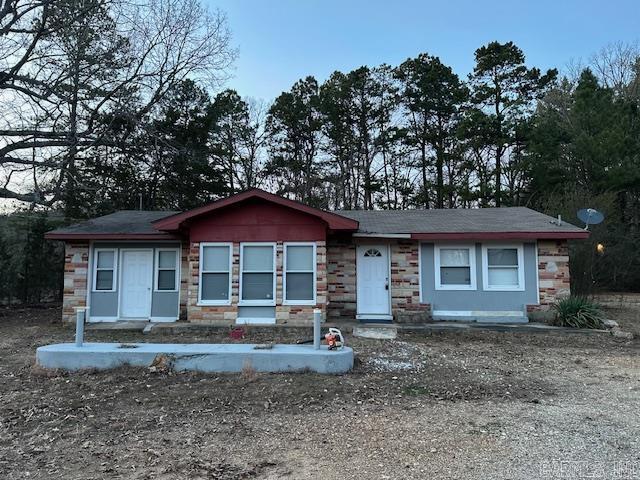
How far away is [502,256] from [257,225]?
623 centimetres

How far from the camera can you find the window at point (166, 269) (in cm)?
1221

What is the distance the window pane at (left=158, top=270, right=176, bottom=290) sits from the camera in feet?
40.1

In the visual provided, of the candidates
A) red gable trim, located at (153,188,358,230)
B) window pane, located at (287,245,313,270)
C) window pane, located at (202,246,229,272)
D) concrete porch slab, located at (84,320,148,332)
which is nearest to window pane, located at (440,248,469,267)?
red gable trim, located at (153,188,358,230)

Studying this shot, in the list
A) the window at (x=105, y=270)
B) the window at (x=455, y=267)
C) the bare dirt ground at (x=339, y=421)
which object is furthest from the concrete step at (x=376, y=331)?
the window at (x=105, y=270)

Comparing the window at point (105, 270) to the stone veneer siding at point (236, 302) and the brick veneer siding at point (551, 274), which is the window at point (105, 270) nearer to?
the stone veneer siding at point (236, 302)

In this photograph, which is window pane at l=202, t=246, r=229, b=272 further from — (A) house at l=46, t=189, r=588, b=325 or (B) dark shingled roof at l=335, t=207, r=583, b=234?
(B) dark shingled roof at l=335, t=207, r=583, b=234

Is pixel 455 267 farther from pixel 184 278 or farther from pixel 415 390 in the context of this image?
pixel 184 278

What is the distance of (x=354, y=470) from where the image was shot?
3.66 meters

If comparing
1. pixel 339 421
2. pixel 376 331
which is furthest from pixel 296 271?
pixel 339 421

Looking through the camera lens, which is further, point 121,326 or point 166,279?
point 166,279

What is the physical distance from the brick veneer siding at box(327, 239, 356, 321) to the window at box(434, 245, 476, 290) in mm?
2176

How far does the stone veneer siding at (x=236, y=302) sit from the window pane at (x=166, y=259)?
1306mm

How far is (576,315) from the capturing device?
10758 mm

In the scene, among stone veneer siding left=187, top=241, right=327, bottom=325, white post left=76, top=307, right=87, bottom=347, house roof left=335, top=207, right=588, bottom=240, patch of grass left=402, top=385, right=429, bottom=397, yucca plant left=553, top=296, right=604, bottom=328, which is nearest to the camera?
patch of grass left=402, top=385, right=429, bottom=397
